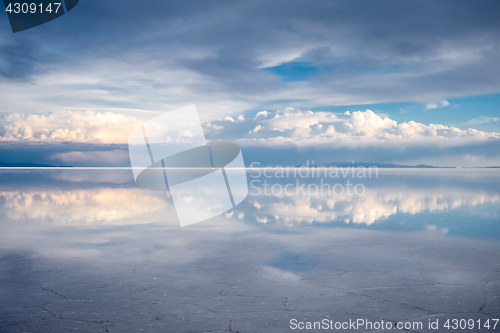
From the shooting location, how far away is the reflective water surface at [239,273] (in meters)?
4.55

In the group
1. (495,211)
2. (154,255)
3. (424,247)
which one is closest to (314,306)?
(154,255)

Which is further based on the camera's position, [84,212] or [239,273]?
[84,212]

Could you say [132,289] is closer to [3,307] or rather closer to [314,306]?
[3,307]

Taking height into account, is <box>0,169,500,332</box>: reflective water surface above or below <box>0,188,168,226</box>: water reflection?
above

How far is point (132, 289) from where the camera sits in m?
5.48

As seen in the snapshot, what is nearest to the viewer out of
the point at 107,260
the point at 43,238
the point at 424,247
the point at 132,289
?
the point at 132,289

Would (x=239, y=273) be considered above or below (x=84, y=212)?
above

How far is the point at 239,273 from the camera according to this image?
6348mm

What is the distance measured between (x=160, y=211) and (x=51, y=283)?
8.97 meters

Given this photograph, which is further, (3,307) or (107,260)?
(107,260)

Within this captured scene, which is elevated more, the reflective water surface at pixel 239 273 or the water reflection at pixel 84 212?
the reflective water surface at pixel 239 273

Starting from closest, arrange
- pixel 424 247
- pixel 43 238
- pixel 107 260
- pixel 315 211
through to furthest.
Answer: pixel 107 260 < pixel 424 247 < pixel 43 238 < pixel 315 211

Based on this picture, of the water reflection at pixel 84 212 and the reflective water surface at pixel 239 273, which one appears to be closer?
the reflective water surface at pixel 239 273

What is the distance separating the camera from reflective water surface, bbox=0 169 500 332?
4551 millimetres
